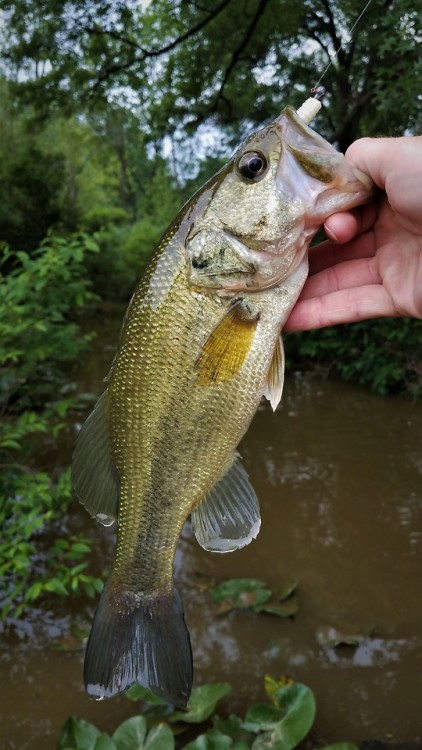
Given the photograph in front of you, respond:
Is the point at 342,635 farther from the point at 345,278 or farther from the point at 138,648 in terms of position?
the point at 345,278

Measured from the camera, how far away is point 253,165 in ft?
5.53

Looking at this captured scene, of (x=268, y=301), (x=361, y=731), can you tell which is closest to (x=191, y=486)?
(x=268, y=301)

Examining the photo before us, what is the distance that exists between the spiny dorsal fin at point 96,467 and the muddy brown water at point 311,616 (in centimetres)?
238

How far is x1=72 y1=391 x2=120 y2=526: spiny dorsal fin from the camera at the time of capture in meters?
1.81

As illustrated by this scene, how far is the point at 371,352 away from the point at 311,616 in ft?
18.9

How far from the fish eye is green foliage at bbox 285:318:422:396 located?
740 cm

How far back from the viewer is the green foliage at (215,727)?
112 inches

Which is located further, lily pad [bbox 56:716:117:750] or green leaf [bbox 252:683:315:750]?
green leaf [bbox 252:683:315:750]

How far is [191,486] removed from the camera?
175 centimetres

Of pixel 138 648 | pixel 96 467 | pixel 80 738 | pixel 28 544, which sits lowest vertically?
pixel 80 738

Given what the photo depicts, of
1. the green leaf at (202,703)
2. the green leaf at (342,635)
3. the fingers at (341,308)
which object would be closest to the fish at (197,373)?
the fingers at (341,308)

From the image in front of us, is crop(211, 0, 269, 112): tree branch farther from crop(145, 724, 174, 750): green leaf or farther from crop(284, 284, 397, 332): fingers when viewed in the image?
crop(145, 724, 174, 750): green leaf

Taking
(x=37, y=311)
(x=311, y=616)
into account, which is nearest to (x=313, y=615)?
(x=311, y=616)

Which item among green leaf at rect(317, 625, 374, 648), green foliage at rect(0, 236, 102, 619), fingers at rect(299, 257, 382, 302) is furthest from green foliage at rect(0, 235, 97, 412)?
green leaf at rect(317, 625, 374, 648)
